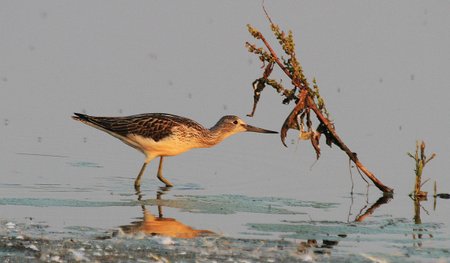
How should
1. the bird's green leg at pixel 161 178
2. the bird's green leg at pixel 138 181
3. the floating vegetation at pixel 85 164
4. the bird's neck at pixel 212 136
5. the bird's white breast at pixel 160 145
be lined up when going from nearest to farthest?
the bird's green leg at pixel 138 181 → the bird's green leg at pixel 161 178 → the bird's white breast at pixel 160 145 → the floating vegetation at pixel 85 164 → the bird's neck at pixel 212 136

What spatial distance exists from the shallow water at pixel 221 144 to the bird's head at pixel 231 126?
0.49 m

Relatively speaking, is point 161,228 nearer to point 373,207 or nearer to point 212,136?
point 373,207

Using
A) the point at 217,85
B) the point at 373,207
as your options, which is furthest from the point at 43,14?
the point at 373,207

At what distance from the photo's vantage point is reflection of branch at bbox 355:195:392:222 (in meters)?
14.0

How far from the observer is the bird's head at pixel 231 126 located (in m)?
17.8

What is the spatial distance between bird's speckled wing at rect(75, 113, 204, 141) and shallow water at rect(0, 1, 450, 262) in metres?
0.61

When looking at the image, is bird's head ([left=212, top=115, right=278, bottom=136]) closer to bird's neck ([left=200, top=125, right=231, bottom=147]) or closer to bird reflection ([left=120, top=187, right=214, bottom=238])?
bird's neck ([left=200, top=125, right=231, bottom=147])

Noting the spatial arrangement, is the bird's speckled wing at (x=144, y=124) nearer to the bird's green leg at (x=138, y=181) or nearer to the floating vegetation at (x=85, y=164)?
the floating vegetation at (x=85, y=164)

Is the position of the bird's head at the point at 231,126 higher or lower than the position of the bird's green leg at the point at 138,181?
higher

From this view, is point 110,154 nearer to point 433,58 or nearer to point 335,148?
point 335,148

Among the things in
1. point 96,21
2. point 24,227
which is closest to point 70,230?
point 24,227

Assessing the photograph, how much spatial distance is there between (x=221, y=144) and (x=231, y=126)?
5.19ft

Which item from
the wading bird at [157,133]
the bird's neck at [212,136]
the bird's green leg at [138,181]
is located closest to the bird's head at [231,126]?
the bird's neck at [212,136]

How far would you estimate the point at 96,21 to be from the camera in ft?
95.1
